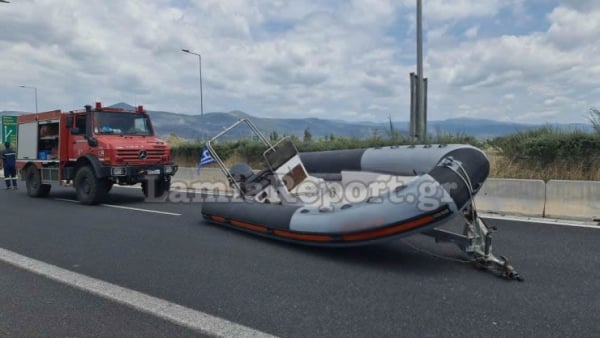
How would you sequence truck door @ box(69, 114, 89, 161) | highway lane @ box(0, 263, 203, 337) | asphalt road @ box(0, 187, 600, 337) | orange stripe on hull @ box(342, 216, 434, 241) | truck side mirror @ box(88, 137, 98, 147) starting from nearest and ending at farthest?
highway lane @ box(0, 263, 203, 337)
asphalt road @ box(0, 187, 600, 337)
orange stripe on hull @ box(342, 216, 434, 241)
truck side mirror @ box(88, 137, 98, 147)
truck door @ box(69, 114, 89, 161)

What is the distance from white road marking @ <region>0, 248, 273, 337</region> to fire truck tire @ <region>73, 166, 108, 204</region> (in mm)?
5136

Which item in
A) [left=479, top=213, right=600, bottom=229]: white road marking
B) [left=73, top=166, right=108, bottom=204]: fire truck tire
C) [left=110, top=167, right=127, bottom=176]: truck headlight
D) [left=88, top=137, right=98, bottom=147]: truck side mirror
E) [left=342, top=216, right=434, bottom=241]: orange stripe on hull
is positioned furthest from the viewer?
[left=88, top=137, right=98, bottom=147]: truck side mirror

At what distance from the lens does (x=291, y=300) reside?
4.05 metres

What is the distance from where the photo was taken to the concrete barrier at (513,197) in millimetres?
7934

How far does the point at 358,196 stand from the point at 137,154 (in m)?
6.23

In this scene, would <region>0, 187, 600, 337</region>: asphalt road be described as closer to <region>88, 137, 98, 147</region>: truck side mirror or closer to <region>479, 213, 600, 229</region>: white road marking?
<region>479, 213, 600, 229</region>: white road marking

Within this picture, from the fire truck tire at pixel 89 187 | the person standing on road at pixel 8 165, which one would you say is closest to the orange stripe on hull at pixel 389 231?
the fire truck tire at pixel 89 187

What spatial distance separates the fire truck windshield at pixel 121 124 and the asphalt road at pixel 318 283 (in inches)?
161

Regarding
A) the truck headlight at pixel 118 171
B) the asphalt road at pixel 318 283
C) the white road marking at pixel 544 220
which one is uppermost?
the truck headlight at pixel 118 171

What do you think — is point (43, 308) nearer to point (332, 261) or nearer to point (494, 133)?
point (332, 261)

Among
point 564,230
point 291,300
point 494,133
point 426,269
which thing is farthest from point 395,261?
point 494,133

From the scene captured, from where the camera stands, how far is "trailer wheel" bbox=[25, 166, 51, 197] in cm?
1245

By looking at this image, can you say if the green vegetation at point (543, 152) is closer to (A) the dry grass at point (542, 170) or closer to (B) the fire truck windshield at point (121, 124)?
(A) the dry grass at point (542, 170)

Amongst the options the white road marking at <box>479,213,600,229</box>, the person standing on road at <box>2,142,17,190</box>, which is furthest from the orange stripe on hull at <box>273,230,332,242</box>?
the person standing on road at <box>2,142,17,190</box>
